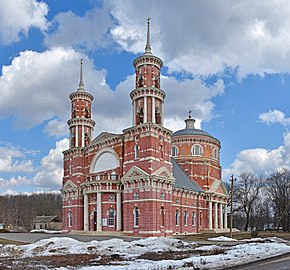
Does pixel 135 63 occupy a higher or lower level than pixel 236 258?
higher

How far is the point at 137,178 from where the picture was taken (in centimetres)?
4603

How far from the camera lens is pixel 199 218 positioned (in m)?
59.0

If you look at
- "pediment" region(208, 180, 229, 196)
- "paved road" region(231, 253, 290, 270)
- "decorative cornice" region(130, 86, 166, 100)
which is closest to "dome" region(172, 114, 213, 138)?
"pediment" region(208, 180, 229, 196)

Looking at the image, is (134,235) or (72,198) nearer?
(134,235)

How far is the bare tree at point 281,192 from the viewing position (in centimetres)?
7438

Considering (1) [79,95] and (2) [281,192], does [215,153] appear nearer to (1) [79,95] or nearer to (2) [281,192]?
(2) [281,192]

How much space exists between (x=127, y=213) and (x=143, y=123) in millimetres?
10302

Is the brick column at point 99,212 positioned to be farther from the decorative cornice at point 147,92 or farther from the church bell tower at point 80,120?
the decorative cornice at point 147,92

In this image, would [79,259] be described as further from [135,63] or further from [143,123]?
[135,63]

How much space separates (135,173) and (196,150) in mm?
20507

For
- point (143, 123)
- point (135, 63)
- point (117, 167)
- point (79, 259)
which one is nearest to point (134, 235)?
point (117, 167)

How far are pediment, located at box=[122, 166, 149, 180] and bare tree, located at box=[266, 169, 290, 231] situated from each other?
3705 centimetres

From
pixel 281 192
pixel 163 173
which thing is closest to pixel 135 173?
pixel 163 173

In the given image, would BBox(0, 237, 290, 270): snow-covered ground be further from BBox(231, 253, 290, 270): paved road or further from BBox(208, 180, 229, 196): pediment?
BBox(208, 180, 229, 196): pediment
